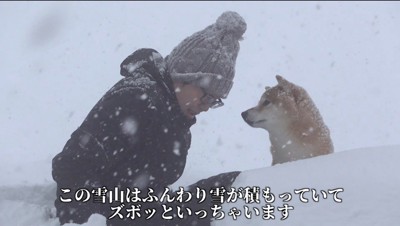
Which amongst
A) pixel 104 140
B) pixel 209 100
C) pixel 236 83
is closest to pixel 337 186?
pixel 209 100

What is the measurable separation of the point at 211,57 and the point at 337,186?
1.14 meters

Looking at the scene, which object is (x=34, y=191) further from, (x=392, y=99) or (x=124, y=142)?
(x=392, y=99)

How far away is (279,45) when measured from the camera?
1673 cm

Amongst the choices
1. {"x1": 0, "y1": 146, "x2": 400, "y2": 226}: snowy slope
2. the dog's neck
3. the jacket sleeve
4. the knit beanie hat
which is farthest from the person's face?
the dog's neck

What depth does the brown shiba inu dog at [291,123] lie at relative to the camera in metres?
3.92

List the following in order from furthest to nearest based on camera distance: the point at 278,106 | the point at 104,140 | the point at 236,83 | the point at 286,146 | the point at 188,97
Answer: the point at 236,83
the point at 278,106
the point at 286,146
the point at 188,97
the point at 104,140

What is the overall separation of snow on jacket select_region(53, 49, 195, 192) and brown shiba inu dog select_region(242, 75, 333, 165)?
4.25 ft

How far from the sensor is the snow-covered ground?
8.79 feet

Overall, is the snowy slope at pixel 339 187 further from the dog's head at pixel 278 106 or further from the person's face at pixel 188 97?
the dog's head at pixel 278 106

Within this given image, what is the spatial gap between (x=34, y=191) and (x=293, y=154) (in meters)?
2.08

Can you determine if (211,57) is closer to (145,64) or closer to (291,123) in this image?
(145,64)

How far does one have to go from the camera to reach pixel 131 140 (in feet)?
9.20

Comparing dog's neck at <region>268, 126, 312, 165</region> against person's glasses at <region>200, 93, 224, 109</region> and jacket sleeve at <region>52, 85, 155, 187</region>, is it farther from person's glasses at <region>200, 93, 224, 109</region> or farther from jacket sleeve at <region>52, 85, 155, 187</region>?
jacket sleeve at <region>52, 85, 155, 187</region>

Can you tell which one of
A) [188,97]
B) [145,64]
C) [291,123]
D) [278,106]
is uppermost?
[278,106]
